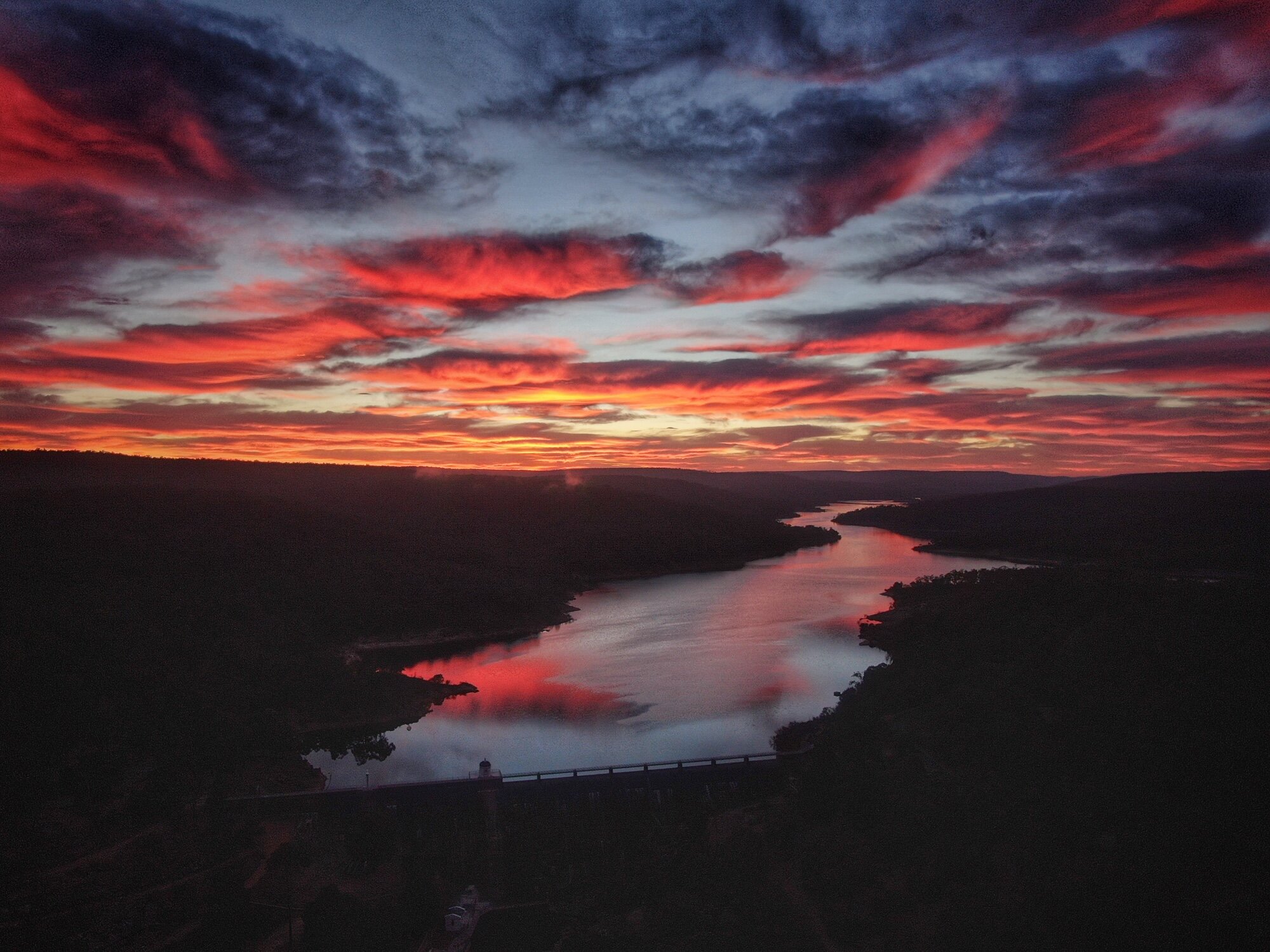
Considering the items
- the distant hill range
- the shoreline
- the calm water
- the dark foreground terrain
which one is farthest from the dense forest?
the distant hill range

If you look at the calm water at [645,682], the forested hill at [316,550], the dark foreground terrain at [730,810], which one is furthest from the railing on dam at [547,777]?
the forested hill at [316,550]

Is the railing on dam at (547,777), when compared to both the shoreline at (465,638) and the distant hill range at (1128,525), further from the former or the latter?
the distant hill range at (1128,525)

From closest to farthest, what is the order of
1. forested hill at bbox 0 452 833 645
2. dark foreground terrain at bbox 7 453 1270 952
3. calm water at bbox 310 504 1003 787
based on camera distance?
dark foreground terrain at bbox 7 453 1270 952 < calm water at bbox 310 504 1003 787 < forested hill at bbox 0 452 833 645

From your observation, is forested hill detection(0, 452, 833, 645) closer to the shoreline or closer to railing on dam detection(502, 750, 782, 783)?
the shoreline

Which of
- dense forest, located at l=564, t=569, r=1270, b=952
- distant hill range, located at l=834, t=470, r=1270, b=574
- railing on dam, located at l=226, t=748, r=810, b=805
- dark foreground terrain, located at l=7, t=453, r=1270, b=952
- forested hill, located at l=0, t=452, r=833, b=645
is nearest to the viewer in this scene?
dense forest, located at l=564, t=569, r=1270, b=952

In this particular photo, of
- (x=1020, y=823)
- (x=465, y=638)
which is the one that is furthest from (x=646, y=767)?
(x=465, y=638)

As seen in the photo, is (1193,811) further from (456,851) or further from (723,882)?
(456,851)

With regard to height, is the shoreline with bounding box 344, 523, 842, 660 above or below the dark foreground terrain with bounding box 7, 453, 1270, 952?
below
